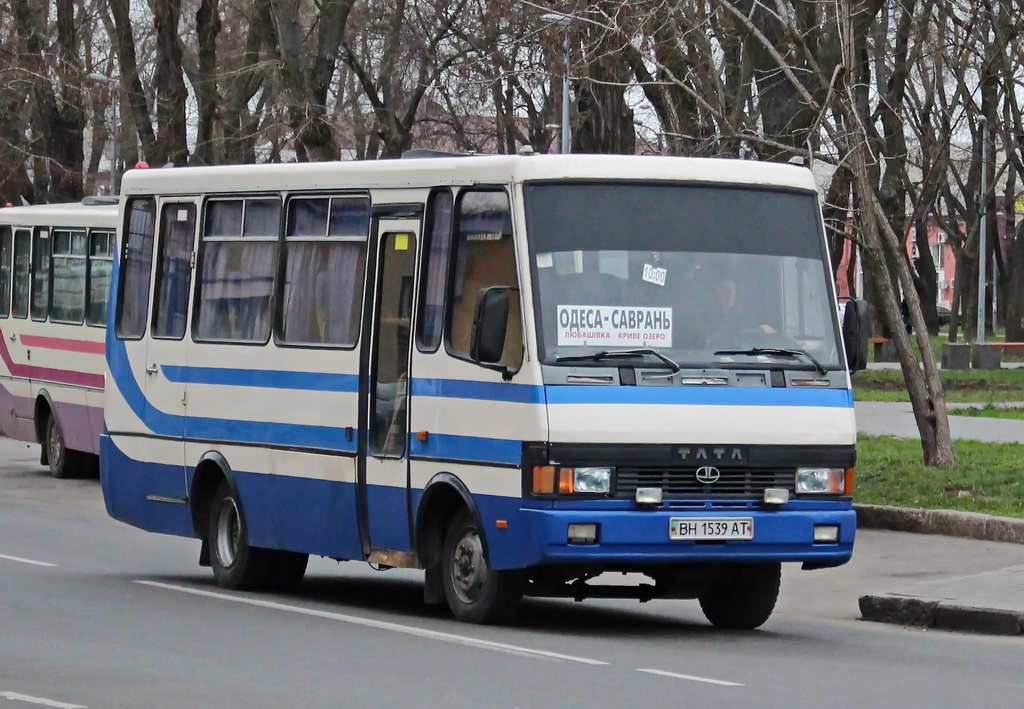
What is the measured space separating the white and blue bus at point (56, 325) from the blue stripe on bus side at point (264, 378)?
979cm

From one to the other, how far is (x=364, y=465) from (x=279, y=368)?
3.80 ft

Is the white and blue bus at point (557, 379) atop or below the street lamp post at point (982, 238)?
below

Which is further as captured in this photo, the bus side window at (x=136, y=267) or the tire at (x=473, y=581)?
the bus side window at (x=136, y=267)

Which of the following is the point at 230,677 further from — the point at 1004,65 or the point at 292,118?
the point at 1004,65

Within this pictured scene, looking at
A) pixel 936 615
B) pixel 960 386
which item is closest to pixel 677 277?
pixel 936 615

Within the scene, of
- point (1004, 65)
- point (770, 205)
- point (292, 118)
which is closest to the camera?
point (770, 205)

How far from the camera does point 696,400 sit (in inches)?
427

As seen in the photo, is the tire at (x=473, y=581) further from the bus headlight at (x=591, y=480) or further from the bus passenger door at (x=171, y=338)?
the bus passenger door at (x=171, y=338)

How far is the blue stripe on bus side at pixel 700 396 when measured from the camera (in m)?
10.7

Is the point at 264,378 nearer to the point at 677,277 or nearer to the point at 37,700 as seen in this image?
the point at 677,277

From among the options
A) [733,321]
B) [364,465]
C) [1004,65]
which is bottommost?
[364,465]

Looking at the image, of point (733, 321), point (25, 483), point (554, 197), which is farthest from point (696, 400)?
point (25, 483)

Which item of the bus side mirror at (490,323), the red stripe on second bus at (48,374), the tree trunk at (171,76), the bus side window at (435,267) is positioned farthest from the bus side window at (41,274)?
the bus side mirror at (490,323)

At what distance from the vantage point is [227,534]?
13.9 metres
